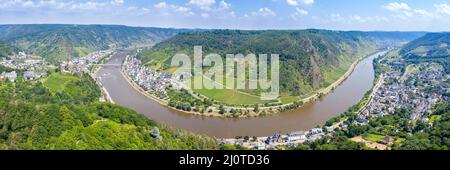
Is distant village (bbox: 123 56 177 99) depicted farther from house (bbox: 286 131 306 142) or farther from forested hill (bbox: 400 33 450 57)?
forested hill (bbox: 400 33 450 57)

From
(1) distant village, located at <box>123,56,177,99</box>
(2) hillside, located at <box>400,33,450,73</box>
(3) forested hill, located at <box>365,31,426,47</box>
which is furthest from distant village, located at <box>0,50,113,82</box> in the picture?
(3) forested hill, located at <box>365,31,426,47</box>

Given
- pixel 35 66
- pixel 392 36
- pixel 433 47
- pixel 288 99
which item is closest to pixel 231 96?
pixel 288 99

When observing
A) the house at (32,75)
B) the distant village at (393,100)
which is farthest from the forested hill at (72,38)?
the distant village at (393,100)

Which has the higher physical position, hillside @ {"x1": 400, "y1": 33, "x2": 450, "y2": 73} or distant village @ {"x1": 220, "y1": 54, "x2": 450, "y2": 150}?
hillside @ {"x1": 400, "y1": 33, "x2": 450, "y2": 73}

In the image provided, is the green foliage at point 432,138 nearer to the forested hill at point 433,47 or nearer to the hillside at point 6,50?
the forested hill at point 433,47

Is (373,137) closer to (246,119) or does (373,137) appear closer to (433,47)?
(246,119)

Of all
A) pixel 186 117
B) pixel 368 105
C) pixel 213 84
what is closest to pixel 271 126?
pixel 186 117
